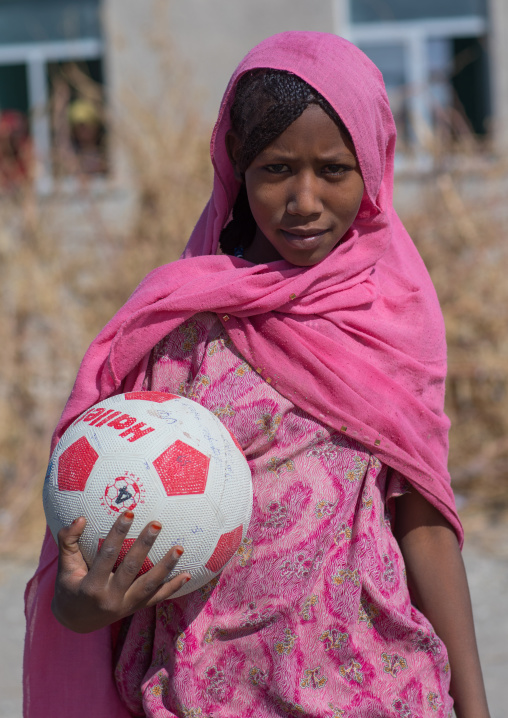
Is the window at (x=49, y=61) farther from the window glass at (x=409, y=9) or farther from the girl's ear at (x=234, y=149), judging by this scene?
the girl's ear at (x=234, y=149)

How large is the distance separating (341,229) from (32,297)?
4657mm

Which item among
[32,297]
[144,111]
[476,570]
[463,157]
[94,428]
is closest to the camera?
[94,428]

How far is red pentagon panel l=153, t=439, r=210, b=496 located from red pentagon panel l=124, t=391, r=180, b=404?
0.11 metres

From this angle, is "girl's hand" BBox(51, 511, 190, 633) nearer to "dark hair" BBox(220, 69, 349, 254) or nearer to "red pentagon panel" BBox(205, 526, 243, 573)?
"red pentagon panel" BBox(205, 526, 243, 573)

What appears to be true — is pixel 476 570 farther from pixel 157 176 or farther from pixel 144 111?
pixel 144 111

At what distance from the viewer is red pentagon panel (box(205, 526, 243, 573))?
5.54ft

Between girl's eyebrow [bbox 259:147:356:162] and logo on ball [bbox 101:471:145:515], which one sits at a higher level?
girl's eyebrow [bbox 259:147:356:162]

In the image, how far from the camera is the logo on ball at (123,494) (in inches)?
63.8

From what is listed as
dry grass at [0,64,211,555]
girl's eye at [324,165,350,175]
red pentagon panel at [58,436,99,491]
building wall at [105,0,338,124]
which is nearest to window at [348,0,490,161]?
building wall at [105,0,338,124]

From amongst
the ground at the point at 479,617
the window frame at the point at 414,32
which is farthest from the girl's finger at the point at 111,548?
the window frame at the point at 414,32

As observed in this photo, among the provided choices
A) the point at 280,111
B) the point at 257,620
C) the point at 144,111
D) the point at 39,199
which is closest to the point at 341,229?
the point at 280,111

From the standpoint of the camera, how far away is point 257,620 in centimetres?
176

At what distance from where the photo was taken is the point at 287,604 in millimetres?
1756

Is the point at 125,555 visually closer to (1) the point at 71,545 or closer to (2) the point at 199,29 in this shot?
(1) the point at 71,545
